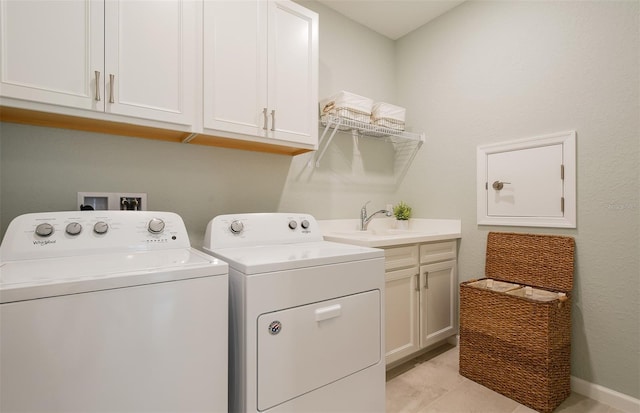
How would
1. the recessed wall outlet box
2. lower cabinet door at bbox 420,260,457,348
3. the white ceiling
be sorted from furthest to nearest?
1. the white ceiling
2. lower cabinet door at bbox 420,260,457,348
3. the recessed wall outlet box

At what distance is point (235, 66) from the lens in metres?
1.60

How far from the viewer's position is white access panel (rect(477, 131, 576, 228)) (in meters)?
1.86

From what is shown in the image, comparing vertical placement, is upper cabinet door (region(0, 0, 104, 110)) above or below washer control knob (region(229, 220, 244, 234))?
above

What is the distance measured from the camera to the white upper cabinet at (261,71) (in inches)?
60.9

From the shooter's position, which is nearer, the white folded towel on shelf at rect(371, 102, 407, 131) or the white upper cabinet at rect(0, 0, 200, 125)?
the white upper cabinet at rect(0, 0, 200, 125)

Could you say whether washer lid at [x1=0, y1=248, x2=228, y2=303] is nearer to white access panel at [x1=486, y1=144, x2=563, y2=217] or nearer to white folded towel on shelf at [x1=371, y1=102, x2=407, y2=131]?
white folded towel on shelf at [x1=371, y1=102, x2=407, y2=131]

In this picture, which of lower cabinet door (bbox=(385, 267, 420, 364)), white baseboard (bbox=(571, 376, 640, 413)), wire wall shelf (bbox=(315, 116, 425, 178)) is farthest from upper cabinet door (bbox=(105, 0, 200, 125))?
white baseboard (bbox=(571, 376, 640, 413))

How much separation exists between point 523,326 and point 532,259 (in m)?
0.48

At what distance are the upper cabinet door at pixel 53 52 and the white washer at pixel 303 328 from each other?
31.2 inches

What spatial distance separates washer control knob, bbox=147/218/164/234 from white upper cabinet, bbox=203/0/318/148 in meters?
0.52

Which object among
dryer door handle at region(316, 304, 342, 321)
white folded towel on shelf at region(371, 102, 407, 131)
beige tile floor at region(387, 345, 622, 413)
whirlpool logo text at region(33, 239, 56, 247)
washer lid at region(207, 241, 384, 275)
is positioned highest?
white folded towel on shelf at region(371, 102, 407, 131)

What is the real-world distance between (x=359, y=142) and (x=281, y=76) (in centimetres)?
A: 108

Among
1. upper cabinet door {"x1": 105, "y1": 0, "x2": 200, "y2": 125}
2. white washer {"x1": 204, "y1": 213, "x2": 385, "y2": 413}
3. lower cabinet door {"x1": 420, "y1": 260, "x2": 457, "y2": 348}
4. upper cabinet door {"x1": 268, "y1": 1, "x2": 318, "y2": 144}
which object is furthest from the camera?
lower cabinet door {"x1": 420, "y1": 260, "x2": 457, "y2": 348}

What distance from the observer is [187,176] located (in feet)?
5.91
